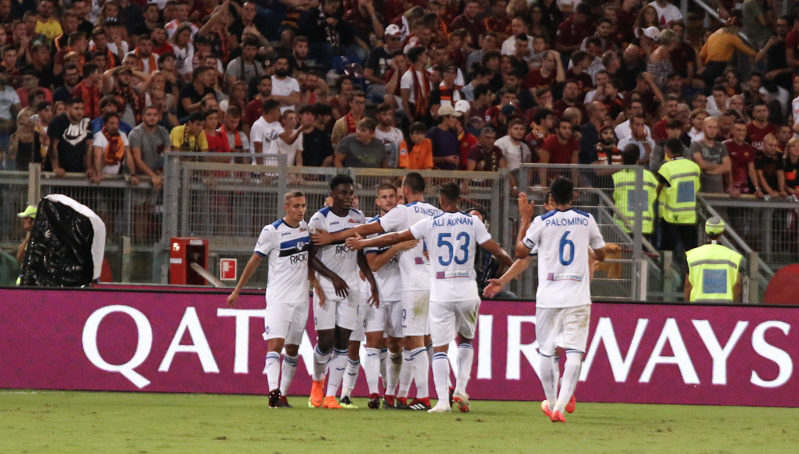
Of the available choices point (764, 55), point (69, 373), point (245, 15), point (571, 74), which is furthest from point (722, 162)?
point (69, 373)

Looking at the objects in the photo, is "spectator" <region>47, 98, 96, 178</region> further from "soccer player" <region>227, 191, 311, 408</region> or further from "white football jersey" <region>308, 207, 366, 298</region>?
"white football jersey" <region>308, 207, 366, 298</region>

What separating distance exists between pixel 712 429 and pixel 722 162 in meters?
8.33

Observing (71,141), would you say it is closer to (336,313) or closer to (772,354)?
(336,313)

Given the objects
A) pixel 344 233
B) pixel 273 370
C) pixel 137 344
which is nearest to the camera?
pixel 344 233

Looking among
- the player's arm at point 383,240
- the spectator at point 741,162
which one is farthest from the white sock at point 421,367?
the spectator at point 741,162

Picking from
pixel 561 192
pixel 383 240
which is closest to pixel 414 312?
pixel 383 240

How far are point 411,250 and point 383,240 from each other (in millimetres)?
674

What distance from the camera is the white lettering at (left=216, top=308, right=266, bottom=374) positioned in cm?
1574

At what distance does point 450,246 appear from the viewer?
1338 cm

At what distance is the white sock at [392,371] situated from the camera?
557 inches

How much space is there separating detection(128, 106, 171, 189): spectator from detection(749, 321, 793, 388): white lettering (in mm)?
7811

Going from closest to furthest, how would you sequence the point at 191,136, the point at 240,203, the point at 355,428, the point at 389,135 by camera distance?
the point at 355,428 < the point at 240,203 < the point at 191,136 < the point at 389,135

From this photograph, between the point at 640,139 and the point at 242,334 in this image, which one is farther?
the point at 640,139

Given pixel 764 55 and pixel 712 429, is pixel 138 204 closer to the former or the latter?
pixel 712 429
